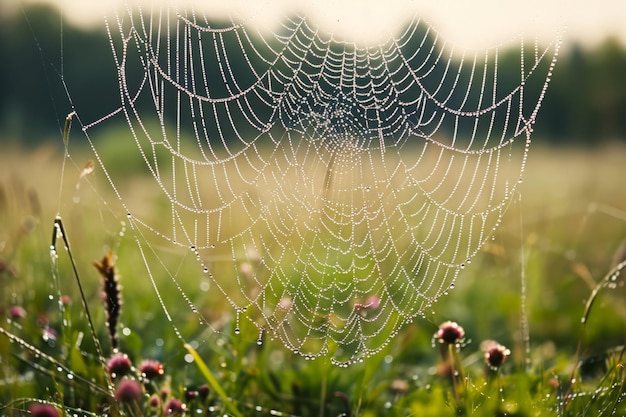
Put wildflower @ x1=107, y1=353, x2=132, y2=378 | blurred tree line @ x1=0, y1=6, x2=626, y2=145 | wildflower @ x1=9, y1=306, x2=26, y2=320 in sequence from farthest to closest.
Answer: blurred tree line @ x1=0, y1=6, x2=626, y2=145 → wildflower @ x1=9, y1=306, x2=26, y2=320 → wildflower @ x1=107, y1=353, x2=132, y2=378

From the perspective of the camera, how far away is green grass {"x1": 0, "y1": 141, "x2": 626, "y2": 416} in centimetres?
198

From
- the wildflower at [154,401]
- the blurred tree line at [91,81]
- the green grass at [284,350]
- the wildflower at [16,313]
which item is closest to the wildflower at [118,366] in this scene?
the green grass at [284,350]

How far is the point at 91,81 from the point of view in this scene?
83.4ft

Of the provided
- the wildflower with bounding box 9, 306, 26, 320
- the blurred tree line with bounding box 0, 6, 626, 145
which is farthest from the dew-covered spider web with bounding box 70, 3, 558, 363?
the blurred tree line with bounding box 0, 6, 626, 145

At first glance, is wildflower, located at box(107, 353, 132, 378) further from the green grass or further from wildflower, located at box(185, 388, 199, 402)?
wildflower, located at box(185, 388, 199, 402)

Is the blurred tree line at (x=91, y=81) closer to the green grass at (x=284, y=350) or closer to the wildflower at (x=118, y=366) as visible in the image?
the green grass at (x=284, y=350)

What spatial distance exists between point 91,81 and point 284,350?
24.3 metres

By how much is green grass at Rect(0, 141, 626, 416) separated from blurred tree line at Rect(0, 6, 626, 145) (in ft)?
39.4

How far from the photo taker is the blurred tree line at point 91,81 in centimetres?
1911

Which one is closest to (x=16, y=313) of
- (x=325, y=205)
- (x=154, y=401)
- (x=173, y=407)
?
(x=154, y=401)

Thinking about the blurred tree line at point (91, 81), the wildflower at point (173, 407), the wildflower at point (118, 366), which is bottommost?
the blurred tree line at point (91, 81)

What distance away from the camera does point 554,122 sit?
22.0 meters

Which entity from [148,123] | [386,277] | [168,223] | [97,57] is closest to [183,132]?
[148,123]

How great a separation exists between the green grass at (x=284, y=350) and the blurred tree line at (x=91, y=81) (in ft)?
39.4
